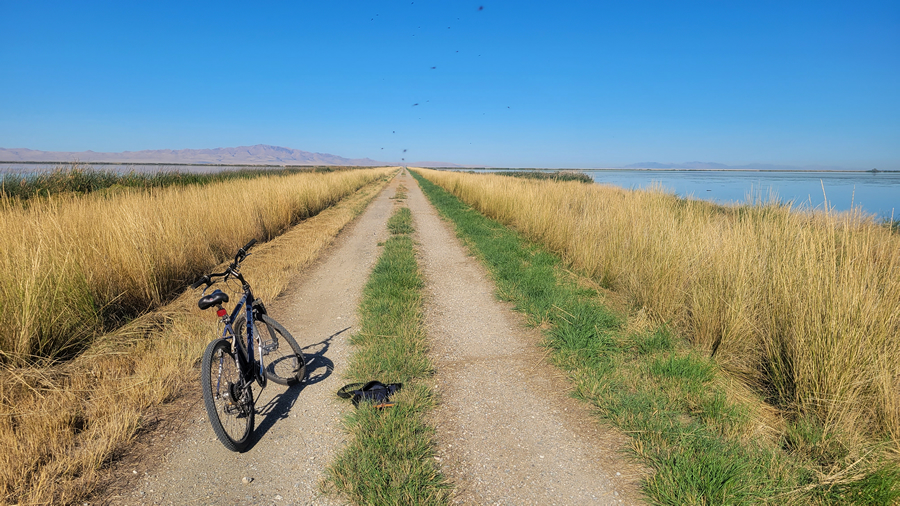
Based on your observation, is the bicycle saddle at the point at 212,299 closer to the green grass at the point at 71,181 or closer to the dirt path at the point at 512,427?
the dirt path at the point at 512,427

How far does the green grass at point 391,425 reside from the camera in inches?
88.0

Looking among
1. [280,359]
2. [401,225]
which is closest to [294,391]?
[280,359]

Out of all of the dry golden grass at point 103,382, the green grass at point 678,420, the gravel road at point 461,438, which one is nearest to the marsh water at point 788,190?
the green grass at point 678,420

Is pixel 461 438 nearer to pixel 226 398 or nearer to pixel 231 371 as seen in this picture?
pixel 226 398

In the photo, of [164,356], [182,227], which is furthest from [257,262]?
[164,356]

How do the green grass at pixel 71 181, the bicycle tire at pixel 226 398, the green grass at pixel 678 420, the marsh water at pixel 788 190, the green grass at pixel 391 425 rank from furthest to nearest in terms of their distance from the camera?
1. the green grass at pixel 71 181
2. the marsh water at pixel 788 190
3. the bicycle tire at pixel 226 398
4. the green grass at pixel 391 425
5. the green grass at pixel 678 420

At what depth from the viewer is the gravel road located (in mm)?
2271

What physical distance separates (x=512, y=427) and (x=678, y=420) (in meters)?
1.18

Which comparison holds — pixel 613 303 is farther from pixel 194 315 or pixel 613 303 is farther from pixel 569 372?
pixel 194 315

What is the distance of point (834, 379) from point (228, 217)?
380 inches

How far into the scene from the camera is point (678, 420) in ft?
9.23

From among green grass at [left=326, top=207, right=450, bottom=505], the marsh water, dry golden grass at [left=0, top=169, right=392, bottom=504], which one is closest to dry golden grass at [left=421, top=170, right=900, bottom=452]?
the marsh water

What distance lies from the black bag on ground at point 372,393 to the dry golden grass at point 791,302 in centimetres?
294

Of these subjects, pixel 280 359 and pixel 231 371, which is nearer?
pixel 231 371
